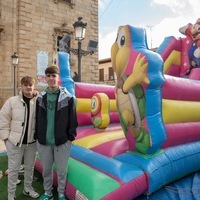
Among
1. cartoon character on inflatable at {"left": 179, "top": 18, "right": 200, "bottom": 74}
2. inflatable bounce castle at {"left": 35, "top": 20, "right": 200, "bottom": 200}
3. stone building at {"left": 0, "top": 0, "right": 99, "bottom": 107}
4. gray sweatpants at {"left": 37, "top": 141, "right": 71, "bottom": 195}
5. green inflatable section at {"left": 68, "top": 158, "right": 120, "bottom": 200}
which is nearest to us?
green inflatable section at {"left": 68, "top": 158, "right": 120, "bottom": 200}

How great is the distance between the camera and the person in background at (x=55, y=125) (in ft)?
8.27

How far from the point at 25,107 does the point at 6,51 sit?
1080 cm

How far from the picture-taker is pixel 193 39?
5.26m

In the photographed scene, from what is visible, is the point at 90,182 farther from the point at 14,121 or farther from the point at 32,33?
the point at 32,33

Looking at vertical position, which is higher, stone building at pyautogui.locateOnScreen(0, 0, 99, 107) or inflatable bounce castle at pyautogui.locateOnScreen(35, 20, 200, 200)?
stone building at pyautogui.locateOnScreen(0, 0, 99, 107)

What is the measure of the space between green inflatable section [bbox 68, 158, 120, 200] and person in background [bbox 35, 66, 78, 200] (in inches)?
5.1

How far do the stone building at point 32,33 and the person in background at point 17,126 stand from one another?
32.9 ft

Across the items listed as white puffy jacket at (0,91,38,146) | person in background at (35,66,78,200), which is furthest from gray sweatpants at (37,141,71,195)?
white puffy jacket at (0,91,38,146)

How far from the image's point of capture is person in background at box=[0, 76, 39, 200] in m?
2.60

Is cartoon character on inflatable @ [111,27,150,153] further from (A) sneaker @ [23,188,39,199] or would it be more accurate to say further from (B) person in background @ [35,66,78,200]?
(A) sneaker @ [23,188,39,199]

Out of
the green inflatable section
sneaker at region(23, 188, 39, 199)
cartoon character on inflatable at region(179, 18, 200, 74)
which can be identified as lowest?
sneaker at region(23, 188, 39, 199)

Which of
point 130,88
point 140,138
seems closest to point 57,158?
point 140,138

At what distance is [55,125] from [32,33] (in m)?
11.8

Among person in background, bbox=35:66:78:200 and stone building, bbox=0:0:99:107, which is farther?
stone building, bbox=0:0:99:107
